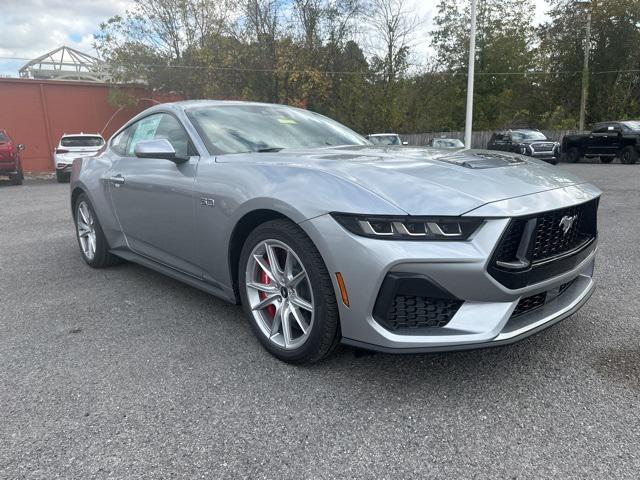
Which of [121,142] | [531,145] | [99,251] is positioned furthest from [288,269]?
[531,145]

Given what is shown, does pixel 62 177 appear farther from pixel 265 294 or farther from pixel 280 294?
pixel 280 294

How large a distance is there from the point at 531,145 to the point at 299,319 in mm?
20144

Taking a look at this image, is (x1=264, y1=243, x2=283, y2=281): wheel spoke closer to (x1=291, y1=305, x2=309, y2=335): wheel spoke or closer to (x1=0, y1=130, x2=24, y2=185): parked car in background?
(x1=291, y1=305, x2=309, y2=335): wheel spoke

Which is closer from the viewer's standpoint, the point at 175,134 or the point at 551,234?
the point at 551,234

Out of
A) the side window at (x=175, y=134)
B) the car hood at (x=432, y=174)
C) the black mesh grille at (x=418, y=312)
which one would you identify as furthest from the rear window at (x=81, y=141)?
the black mesh grille at (x=418, y=312)

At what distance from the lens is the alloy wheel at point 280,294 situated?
2.57 metres

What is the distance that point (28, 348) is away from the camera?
118 inches

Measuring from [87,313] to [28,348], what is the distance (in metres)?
0.58

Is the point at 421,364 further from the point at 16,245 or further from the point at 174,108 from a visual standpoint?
the point at 16,245

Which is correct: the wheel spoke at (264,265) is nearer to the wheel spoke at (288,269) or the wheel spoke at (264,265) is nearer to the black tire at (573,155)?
the wheel spoke at (288,269)

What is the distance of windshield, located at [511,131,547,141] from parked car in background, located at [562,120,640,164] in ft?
5.96

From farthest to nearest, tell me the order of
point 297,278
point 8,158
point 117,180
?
point 8,158 < point 117,180 < point 297,278

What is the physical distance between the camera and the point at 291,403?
2.33 metres

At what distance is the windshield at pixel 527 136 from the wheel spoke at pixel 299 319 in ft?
69.1
